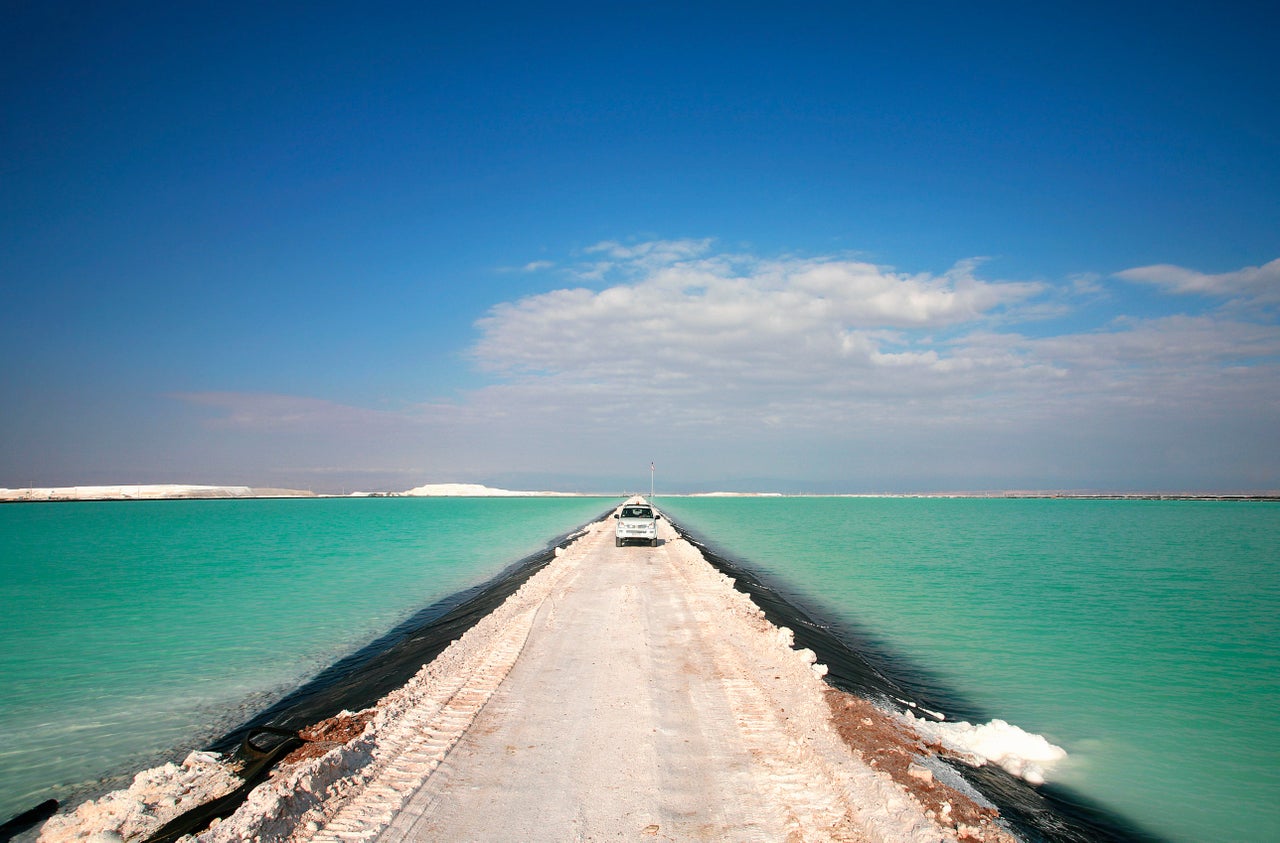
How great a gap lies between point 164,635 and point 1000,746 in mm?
17715

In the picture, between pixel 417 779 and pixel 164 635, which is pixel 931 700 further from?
pixel 164 635

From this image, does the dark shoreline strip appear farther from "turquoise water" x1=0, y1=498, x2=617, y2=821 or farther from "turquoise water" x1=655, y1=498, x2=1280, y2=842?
"turquoise water" x1=655, y1=498, x2=1280, y2=842

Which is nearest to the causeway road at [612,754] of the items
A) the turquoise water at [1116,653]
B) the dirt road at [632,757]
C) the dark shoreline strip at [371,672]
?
the dirt road at [632,757]

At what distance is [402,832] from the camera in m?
4.94

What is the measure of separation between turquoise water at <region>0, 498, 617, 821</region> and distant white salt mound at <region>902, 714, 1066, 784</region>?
10178mm

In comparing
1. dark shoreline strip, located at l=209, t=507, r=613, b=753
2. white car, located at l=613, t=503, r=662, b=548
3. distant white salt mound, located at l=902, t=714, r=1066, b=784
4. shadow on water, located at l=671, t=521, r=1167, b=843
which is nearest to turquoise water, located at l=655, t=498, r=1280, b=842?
distant white salt mound, located at l=902, t=714, r=1066, b=784

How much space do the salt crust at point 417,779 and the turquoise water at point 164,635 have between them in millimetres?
2538

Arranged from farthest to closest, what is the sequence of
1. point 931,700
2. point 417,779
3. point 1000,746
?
point 931,700, point 1000,746, point 417,779

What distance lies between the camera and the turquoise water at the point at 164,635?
898 cm

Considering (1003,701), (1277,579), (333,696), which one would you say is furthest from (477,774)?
(1277,579)

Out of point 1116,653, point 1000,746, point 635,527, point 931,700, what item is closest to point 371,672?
point 931,700

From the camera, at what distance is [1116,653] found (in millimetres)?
14156

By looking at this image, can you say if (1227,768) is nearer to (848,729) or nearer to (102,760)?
(848,729)

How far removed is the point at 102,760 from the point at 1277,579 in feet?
124
